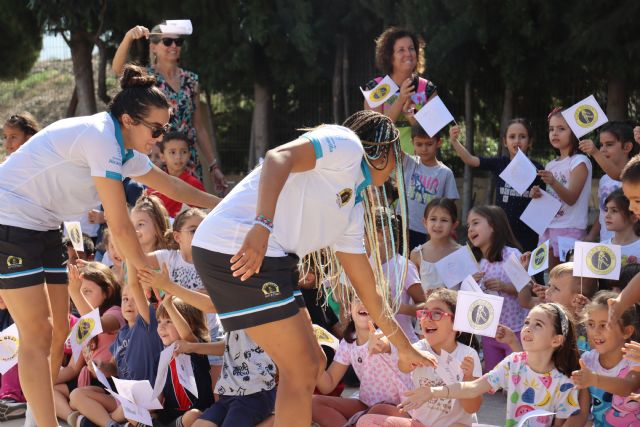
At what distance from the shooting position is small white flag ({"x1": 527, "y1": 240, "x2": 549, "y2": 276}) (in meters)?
5.29

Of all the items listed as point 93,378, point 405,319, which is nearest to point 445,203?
point 405,319

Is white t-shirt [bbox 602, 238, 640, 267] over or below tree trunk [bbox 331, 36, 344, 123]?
below

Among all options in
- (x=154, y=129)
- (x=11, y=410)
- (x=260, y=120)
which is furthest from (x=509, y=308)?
(x=260, y=120)

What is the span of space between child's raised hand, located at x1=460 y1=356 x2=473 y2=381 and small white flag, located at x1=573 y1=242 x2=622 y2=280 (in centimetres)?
84

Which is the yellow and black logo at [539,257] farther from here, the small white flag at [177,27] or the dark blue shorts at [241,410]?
the small white flag at [177,27]

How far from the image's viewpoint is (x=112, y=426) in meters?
5.04

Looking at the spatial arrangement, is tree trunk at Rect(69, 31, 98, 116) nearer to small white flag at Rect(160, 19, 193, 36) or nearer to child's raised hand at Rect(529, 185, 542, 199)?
small white flag at Rect(160, 19, 193, 36)

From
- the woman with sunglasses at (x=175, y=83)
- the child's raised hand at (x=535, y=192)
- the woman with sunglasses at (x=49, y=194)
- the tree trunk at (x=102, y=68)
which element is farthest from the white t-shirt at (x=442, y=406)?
the tree trunk at (x=102, y=68)

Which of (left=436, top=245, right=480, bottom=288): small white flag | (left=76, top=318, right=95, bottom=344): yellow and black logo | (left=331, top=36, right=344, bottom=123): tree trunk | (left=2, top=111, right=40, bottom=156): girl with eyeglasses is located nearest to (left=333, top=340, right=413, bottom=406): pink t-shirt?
(left=436, top=245, right=480, bottom=288): small white flag

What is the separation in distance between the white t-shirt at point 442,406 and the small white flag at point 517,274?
2.87 feet

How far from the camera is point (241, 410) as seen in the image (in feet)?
15.5

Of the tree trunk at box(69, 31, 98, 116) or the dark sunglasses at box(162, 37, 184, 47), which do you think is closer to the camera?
the dark sunglasses at box(162, 37, 184, 47)

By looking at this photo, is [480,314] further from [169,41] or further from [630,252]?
[169,41]

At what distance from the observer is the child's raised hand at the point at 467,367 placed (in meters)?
4.45
